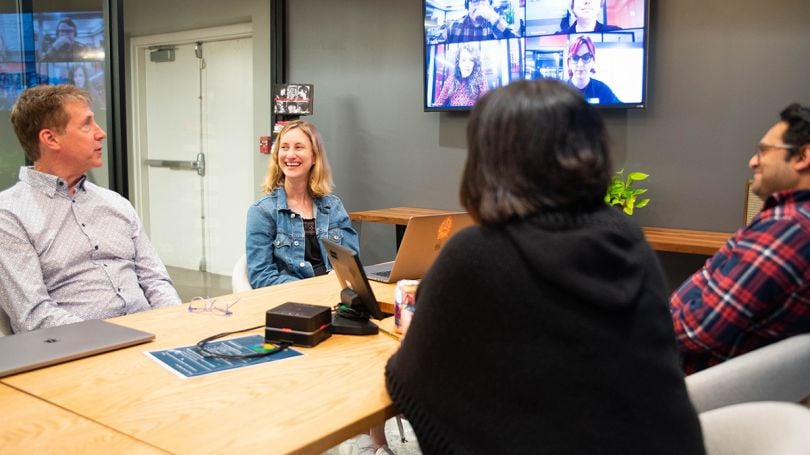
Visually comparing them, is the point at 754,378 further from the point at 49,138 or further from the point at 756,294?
the point at 49,138

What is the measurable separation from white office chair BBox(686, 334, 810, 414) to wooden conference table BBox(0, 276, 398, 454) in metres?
0.75

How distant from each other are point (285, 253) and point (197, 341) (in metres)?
1.24

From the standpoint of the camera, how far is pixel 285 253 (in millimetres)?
3033

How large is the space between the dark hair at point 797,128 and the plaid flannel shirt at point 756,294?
23 centimetres

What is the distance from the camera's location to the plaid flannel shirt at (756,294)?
1.72 metres

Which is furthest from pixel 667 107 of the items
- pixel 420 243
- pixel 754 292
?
pixel 754 292

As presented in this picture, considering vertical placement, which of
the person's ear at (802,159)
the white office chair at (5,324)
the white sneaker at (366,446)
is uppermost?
the person's ear at (802,159)

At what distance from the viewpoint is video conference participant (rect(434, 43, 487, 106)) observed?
436 cm

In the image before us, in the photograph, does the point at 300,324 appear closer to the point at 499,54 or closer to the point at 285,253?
the point at 285,253

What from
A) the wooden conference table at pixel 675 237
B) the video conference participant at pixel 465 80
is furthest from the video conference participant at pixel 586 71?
the wooden conference table at pixel 675 237

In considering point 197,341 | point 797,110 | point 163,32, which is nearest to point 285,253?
point 197,341

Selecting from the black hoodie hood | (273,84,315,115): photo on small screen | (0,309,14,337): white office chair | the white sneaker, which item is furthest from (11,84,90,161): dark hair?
(273,84,315,115): photo on small screen

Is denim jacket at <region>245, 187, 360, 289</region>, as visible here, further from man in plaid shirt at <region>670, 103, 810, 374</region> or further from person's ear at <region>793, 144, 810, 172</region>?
person's ear at <region>793, 144, 810, 172</region>

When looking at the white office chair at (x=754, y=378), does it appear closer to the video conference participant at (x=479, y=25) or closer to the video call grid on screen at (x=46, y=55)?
the video conference participant at (x=479, y=25)
